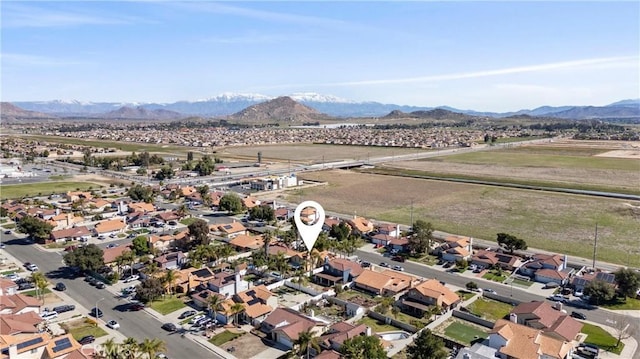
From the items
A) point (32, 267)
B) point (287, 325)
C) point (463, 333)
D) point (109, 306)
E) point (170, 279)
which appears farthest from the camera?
point (32, 267)

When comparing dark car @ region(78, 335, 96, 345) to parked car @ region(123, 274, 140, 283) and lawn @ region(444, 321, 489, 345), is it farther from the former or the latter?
lawn @ region(444, 321, 489, 345)

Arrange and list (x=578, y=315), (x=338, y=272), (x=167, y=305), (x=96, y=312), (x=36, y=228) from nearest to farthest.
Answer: (x=96, y=312)
(x=578, y=315)
(x=167, y=305)
(x=338, y=272)
(x=36, y=228)

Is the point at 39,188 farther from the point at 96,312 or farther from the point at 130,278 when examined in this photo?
the point at 96,312

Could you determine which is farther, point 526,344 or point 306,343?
point 526,344

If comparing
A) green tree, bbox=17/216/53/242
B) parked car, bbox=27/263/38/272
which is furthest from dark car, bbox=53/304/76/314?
green tree, bbox=17/216/53/242

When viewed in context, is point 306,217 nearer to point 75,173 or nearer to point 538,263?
point 538,263

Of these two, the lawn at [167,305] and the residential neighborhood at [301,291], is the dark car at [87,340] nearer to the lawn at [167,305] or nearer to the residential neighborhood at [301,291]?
the residential neighborhood at [301,291]

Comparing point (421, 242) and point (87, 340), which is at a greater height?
point (421, 242)

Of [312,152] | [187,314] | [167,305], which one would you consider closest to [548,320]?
[187,314]
